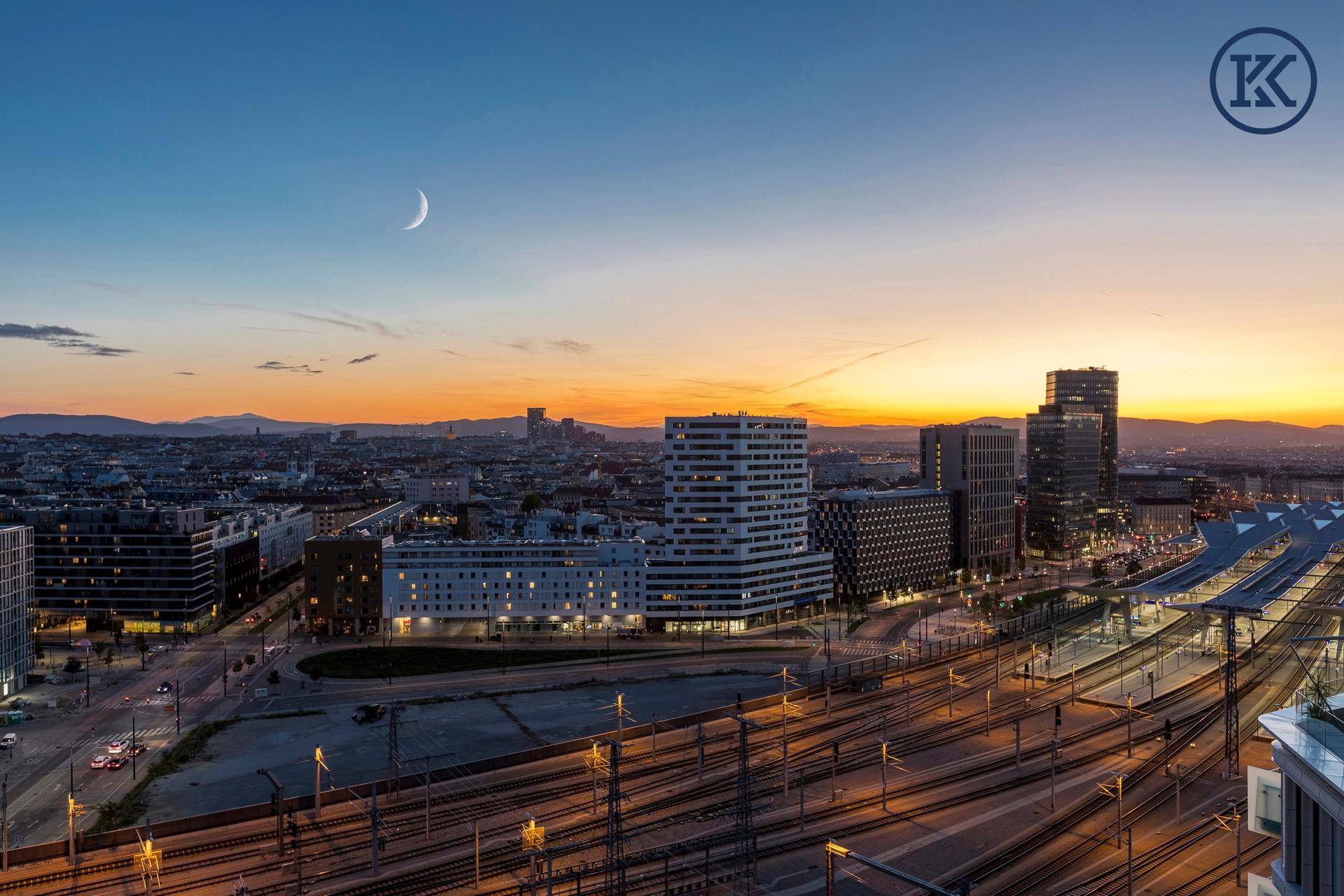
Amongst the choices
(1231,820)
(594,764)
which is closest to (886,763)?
(594,764)

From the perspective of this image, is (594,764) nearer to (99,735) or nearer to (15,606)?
(99,735)

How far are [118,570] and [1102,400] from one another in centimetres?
17809

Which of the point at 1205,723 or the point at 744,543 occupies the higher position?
the point at 744,543

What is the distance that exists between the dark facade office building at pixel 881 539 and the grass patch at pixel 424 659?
125 feet

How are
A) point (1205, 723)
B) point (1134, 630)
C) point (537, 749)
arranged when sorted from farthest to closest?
point (1134, 630) < point (1205, 723) < point (537, 749)

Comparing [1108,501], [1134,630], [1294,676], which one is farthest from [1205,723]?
[1108,501]

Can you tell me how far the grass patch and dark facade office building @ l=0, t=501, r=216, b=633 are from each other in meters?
25.2

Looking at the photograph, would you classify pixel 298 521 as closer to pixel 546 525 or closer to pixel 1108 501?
pixel 546 525

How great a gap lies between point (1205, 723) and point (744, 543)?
47.5 m

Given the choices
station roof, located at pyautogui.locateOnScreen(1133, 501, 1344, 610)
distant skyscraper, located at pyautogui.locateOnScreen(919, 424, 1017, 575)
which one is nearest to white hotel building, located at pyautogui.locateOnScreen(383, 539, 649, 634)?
station roof, located at pyautogui.locateOnScreen(1133, 501, 1344, 610)

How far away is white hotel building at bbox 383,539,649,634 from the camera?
9556cm

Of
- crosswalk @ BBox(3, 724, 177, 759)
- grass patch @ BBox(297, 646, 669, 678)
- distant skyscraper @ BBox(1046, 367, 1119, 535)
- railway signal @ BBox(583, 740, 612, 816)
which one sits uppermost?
→ distant skyscraper @ BBox(1046, 367, 1119, 535)

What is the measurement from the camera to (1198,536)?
117562 millimetres

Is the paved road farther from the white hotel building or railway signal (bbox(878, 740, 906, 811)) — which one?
railway signal (bbox(878, 740, 906, 811))
